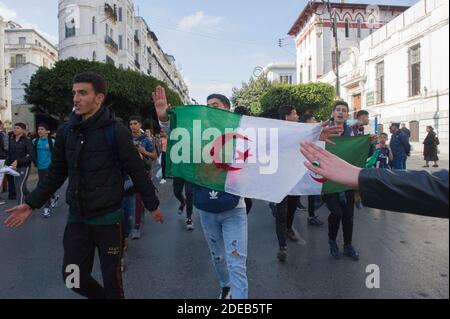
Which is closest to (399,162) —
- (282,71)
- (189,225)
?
(189,225)

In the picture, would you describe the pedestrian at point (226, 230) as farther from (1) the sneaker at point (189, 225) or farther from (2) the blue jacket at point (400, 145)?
(2) the blue jacket at point (400, 145)

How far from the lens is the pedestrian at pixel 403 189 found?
1275 millimetres

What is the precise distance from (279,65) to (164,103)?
83405 mm

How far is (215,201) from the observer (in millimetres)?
3125

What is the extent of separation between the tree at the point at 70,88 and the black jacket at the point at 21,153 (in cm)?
1806

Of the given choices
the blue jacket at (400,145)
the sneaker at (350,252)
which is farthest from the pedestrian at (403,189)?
the blue jacket at (400,145)

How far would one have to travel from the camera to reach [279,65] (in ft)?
274

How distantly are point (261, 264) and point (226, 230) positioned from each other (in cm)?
159

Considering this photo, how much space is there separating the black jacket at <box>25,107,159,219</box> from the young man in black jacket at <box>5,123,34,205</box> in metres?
6.07

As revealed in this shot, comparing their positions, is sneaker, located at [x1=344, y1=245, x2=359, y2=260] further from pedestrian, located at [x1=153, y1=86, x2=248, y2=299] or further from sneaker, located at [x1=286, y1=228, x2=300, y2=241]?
pedestrian, located at [x1=153, y1=86, x2=248, y2=299]

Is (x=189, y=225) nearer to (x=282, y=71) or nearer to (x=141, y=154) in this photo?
(x=141, y=154)

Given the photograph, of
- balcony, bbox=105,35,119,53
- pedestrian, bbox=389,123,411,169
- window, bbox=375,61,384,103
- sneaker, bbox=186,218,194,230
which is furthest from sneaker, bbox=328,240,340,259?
balcony, bbox=105,35,119,53

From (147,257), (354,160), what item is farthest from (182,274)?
(354,160)

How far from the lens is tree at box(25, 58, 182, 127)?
25906 mm
